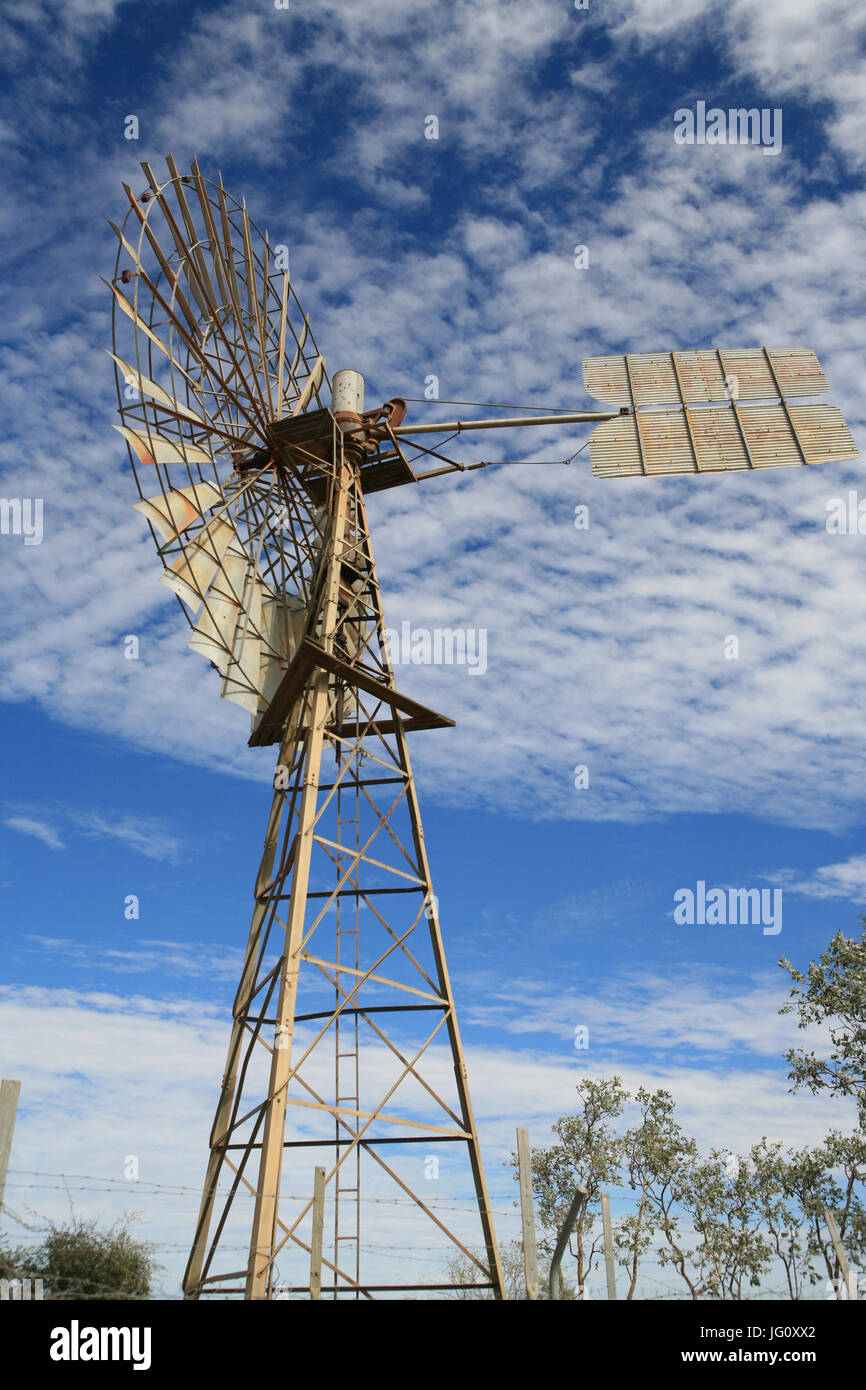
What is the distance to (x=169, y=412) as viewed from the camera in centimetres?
1557

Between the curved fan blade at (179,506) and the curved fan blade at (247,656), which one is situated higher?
the curved fan blade at (179,506)

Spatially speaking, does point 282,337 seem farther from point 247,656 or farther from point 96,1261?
point 96,1261

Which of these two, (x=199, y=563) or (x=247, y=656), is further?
(x=247, y=656)

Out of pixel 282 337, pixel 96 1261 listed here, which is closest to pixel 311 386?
pixel 282 337

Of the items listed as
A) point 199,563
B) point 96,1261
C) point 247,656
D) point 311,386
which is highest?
point 311,386

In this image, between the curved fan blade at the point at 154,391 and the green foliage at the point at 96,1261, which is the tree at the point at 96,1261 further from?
the curved fan blade at the point at 154,391

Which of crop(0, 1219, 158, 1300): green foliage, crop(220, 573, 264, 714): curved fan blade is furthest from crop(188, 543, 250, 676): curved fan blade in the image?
crop(0, 1219, 158, 1300): green foliage

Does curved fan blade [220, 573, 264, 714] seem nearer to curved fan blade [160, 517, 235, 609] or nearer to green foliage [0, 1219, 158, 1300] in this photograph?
curved fan blade [160, 517, 235, 609]

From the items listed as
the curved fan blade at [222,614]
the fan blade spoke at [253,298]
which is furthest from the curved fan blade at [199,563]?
the fan blade spoke at [253,298]

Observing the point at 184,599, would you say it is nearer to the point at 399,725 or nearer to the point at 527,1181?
the point at 399,725

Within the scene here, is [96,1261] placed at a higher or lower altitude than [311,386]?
lower

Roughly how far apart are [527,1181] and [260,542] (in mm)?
11532

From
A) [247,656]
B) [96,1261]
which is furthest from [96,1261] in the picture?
[247,656]
